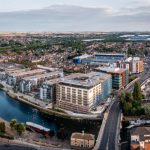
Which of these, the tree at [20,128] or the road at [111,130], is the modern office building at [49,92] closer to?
the road at [111,130]

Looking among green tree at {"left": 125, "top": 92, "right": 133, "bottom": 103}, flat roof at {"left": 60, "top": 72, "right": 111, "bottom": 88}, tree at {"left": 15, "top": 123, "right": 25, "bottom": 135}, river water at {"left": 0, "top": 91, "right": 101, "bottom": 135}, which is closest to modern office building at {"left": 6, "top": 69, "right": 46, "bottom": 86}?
river water at {"left": 0, "top": 91, "right": 101, "bottom": 135}

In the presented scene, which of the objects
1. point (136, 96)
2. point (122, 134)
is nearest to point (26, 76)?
point (136, 96)

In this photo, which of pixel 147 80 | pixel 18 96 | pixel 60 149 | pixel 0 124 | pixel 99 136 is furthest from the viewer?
pixel 147 80

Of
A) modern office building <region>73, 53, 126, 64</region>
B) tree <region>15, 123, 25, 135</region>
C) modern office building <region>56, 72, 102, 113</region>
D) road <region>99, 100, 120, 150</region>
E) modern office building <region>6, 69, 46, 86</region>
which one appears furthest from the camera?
modern office building <region>73, 53, 126, 64</region>

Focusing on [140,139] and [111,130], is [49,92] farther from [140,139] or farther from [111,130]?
[140,139]

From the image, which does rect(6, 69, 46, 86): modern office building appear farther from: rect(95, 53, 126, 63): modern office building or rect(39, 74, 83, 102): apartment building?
rect(95, 53, 126, 63): modern office building

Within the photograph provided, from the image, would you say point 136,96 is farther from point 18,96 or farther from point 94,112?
point 18,96
